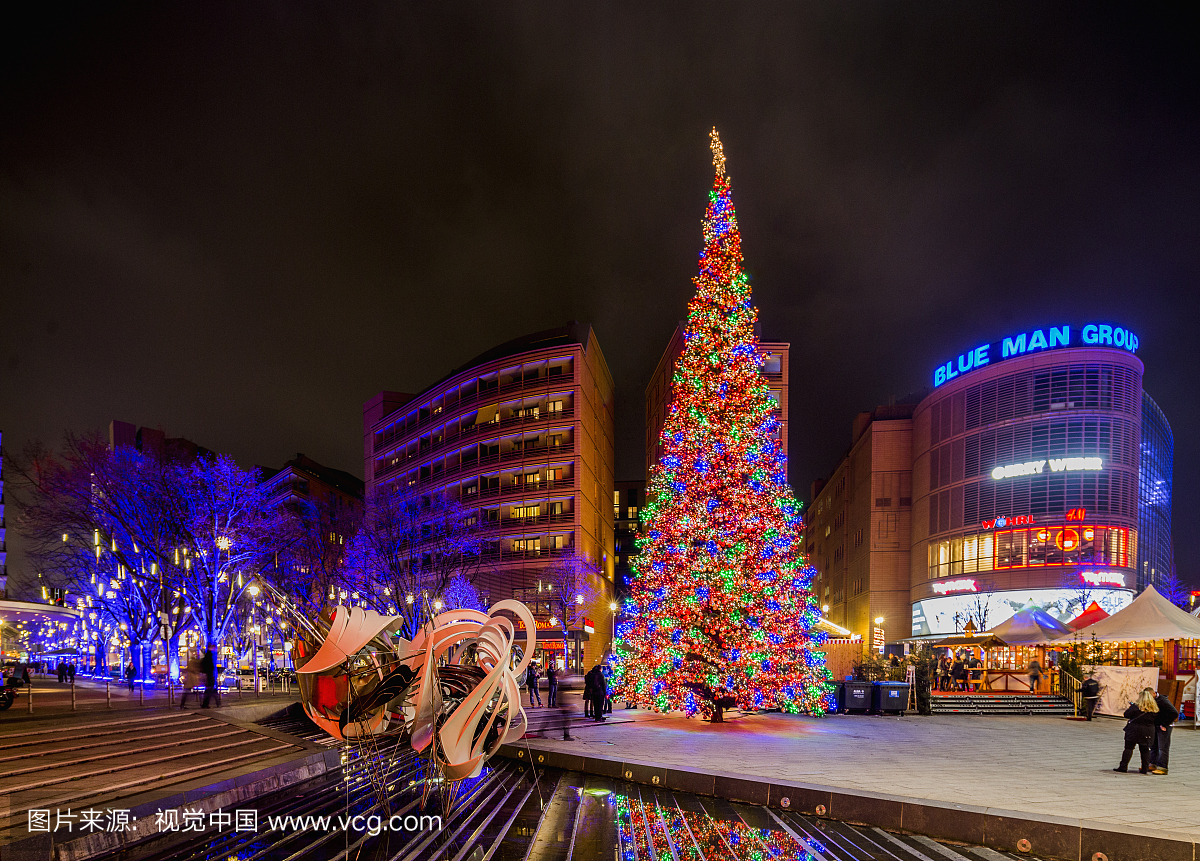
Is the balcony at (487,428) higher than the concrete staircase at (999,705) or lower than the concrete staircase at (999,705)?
higher

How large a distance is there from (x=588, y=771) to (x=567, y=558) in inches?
1800

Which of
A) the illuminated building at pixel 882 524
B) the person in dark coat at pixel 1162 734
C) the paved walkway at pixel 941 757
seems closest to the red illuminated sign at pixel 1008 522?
the illuminated building at pixel 882 524

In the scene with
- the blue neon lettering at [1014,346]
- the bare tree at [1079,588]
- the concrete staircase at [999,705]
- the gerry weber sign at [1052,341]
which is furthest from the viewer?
the blue neon lettering at [1014,346]

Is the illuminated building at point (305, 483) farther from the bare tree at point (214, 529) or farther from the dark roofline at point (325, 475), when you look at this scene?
the bare tree at point (214, 529)

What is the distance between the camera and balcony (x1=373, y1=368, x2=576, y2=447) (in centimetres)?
6606

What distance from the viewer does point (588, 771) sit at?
13.5 m

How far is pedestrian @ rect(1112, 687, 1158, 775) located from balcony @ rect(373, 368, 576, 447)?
55235 millimetres

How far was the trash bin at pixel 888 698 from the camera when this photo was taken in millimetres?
23156

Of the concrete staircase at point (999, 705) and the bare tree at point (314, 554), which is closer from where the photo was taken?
the concrete staircase at point (999, 705)

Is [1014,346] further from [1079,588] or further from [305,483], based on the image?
[305,483]

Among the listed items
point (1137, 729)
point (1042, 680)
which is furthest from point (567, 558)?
point (1137, 729)

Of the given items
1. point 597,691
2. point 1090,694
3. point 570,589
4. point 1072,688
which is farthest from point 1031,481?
point 597,691

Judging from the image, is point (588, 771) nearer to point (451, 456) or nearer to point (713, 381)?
point (713, 381)

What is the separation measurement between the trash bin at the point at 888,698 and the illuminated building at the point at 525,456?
124ft
